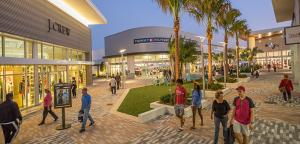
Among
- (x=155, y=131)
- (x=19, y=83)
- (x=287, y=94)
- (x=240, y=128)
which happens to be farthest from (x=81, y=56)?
(x=240, y=128)

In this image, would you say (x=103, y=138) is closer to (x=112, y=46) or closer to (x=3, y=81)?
(x=3, y=81)

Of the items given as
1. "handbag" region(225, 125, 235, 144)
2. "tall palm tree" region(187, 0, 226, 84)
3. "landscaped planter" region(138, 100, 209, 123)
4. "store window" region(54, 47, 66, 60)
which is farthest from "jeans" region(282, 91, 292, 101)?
"store window" region(54, 47, 66, 60)

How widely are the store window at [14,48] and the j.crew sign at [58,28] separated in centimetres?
390

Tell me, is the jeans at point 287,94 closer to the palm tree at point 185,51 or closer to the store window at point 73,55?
the palm tree at point 185,51

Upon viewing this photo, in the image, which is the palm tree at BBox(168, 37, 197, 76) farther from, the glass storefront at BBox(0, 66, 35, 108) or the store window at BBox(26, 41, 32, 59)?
the glass storefront at BBox(0, 66, 35, 108)

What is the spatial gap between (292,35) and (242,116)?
3.03 m

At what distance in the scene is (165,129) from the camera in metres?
8.02

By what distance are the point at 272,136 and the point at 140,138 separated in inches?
155

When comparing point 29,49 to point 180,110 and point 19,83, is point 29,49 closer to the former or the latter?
point 19,83

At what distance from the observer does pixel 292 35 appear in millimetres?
6461

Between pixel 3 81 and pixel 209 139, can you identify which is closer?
pixel 209 139

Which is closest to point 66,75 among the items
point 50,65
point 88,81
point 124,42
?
point 50,65

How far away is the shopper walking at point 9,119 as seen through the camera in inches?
252

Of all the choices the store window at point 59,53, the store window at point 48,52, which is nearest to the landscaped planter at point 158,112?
the store window at point 48,52
